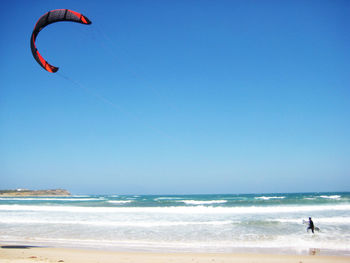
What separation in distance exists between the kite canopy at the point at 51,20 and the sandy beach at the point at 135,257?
5581 millimetres

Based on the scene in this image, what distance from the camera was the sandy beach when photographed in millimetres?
6922

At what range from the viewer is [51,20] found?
8375 mm

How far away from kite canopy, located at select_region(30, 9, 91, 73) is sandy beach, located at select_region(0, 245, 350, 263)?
5581mm

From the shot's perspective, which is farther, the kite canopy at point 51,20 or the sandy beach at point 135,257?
the kite canopy at point 51,20

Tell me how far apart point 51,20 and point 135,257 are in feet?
24.9

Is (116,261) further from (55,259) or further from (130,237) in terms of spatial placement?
(130,237)

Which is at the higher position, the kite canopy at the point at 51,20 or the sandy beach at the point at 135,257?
the kite canopy at the point at 51,20

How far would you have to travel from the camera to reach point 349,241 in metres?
9.46

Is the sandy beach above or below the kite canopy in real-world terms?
below

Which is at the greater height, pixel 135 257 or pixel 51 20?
pixel 51 20

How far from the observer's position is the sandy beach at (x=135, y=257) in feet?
22.7

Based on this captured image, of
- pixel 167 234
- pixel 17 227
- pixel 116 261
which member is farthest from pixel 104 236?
pixel 17 227

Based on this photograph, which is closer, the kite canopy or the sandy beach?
the sandy beach

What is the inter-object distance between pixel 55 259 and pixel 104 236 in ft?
13.0
